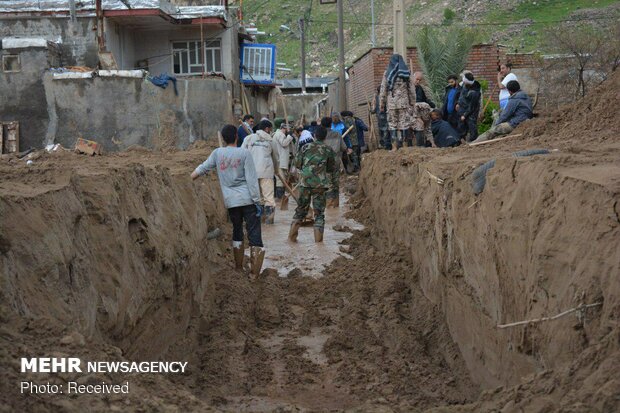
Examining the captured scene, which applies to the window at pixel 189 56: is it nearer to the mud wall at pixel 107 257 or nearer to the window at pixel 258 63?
the window at pixel 258 63

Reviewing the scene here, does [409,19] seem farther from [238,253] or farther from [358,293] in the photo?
[358,293]

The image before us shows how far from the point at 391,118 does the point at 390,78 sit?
70cm

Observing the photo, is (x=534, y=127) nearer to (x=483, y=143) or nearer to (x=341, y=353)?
(x=483, y=143)

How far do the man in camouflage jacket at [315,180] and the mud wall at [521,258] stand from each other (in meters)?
4.52

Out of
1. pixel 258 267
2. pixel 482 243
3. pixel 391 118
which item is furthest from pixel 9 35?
pixel 482 243

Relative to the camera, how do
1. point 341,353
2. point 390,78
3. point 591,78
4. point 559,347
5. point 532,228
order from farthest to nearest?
point 591,78 → point 390,78 → point 341,353 → point 532,228 → point 559,347

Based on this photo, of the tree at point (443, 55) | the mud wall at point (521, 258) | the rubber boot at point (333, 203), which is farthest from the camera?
the tree at point (443, 55)

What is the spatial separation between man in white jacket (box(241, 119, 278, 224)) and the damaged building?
12.2 meters

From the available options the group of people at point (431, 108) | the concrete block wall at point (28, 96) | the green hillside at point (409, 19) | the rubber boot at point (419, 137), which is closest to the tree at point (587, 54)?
the rubber boot at point (419, 137)

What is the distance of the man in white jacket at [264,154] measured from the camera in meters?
15.3

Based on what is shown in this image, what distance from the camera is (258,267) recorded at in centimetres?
1161

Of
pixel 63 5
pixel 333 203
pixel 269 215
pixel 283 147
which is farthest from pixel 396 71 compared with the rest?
pixel 63 5

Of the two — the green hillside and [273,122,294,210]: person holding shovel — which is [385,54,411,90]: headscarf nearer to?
[273,122,294,210]: person holding shovel

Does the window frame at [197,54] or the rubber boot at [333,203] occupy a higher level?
the window frame at [197,54]
